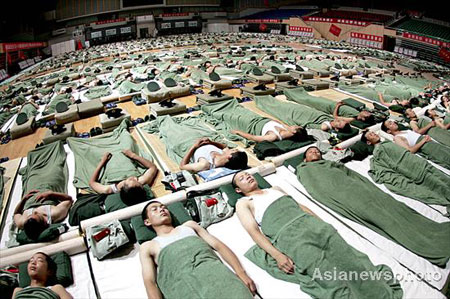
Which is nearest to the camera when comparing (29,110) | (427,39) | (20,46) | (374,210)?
(374,210)

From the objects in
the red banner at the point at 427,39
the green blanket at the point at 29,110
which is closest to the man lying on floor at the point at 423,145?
the green blanket at the point at 29,110

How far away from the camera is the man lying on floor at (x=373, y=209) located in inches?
78.6

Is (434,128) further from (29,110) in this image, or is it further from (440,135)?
(29,110)

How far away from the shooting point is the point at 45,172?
3031mm

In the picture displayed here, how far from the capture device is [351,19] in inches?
605

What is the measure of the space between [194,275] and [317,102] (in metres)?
4.42

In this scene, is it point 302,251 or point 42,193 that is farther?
point 42,193

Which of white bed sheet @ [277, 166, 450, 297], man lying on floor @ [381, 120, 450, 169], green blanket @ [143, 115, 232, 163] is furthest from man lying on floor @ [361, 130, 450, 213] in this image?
green blanket @ [143, 115, 232, 163]

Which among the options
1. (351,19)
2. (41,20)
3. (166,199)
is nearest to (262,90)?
(166,199)

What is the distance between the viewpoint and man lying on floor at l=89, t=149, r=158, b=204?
2.46m

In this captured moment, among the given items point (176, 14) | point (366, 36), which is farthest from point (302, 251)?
point (176, 14)

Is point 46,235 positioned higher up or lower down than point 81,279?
higher up

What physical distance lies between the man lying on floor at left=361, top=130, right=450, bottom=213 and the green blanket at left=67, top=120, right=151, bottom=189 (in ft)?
9.55

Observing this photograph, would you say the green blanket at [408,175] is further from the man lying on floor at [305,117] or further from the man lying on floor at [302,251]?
the man lying on floor at [302,251]
